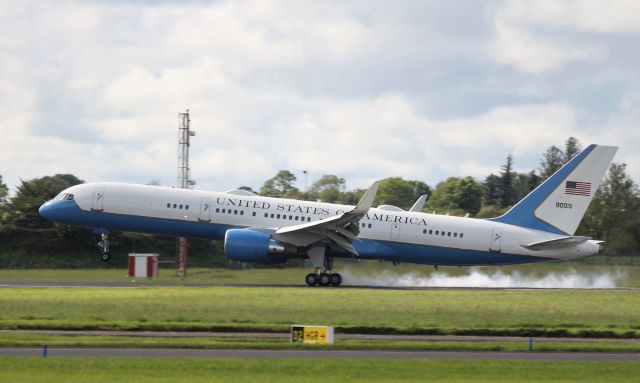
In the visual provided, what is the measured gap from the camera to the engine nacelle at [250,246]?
134 feet

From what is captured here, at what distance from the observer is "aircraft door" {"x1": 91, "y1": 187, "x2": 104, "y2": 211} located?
142 ft

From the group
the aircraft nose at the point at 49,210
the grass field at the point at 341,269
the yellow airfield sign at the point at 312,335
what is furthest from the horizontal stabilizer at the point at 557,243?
the yellow airfield sign at the point at 312,335

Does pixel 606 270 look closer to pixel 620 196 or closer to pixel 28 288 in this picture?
pixel 28 288

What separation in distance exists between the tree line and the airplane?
14.0m

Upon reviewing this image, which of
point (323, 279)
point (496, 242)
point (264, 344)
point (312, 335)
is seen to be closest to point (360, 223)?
point (323, 279)

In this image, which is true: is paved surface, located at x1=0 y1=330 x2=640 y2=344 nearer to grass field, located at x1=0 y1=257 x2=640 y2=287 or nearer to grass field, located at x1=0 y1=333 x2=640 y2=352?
grass field, located at x1=0 y1=333 x2=640 y2=352

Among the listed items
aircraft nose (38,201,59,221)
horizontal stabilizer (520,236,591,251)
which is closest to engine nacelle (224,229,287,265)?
aircraft nose (38,201,59,221)

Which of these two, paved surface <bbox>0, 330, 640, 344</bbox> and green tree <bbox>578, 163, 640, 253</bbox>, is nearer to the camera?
paved surface <bbox>0, 330, 640, 344</bbox>

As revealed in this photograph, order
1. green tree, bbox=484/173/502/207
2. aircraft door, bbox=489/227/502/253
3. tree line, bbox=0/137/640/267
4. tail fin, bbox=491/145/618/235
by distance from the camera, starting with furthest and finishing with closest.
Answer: green tree, bbox=484/173/502/207
tree line, bbox=0/137/640/267
tail fin, bbox=491/145/618/235
aircraft door, bbox=489/227/502/253

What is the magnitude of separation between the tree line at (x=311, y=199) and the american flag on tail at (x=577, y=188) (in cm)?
2021

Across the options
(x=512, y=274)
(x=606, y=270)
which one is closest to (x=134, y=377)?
(x=512, y=274)

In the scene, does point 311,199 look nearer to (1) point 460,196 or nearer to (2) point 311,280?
(1) point 460,196

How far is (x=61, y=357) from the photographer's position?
2088 centimetres

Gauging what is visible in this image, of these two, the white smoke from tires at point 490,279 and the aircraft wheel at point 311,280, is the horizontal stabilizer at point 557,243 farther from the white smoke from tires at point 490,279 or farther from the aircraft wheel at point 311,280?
the aircraft wheel at point 311,280
